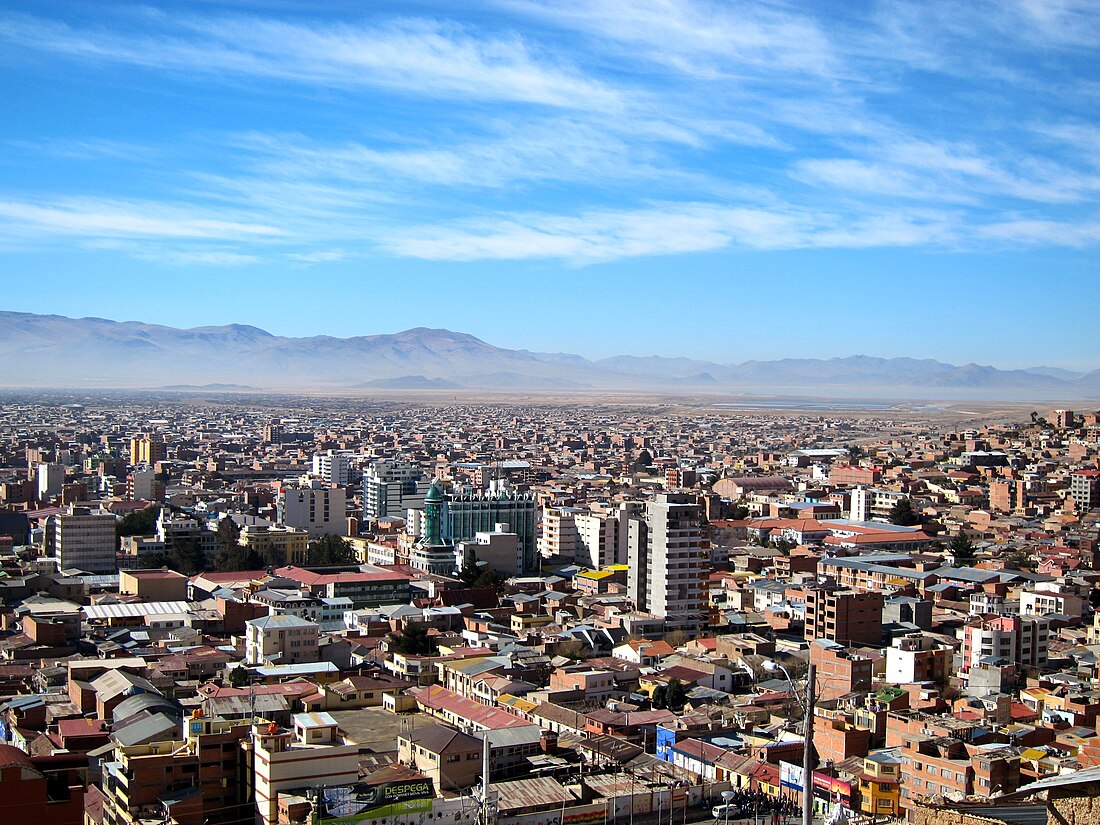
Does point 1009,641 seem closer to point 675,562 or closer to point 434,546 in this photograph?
point 675,562

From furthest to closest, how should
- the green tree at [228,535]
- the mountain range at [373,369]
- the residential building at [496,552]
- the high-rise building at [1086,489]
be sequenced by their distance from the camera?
the mountain range at [373,369]
the high-rise building at [1086,489]
the green tree at [228,535]
the residential building at [496,552]

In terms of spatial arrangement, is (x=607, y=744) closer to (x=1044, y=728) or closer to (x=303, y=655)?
(x=1044, y=728)

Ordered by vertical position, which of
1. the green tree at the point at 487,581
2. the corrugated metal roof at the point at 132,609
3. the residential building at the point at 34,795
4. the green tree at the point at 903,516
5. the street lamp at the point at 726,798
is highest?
the residential building at the point at 34,795

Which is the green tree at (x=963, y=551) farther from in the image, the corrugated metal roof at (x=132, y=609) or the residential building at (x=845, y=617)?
the corrugated metal roof at (x=132, y=609)

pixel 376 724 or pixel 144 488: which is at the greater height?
pixel 144 488

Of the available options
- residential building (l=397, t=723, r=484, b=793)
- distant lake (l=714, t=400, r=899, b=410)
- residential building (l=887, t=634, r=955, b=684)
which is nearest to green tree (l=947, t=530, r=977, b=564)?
residential building (l=887, t=634, r=955, b=684)

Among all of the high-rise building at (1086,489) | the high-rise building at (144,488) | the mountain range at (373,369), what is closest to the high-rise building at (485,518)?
the high-rise building at (144,488)

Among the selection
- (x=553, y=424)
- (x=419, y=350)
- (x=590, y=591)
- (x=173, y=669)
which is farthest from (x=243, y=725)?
(x=419, y=350)

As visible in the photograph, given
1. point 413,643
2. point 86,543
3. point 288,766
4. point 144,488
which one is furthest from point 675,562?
point 144,488
